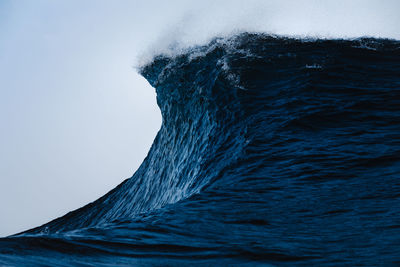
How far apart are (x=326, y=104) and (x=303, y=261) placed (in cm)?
518

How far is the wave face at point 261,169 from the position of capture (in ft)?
11.9

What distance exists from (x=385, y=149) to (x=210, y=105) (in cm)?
441

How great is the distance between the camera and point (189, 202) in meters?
5.66

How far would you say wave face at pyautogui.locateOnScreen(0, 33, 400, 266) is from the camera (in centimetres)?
364

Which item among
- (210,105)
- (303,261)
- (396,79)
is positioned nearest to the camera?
(303,261)

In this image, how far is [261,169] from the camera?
21.7 ft

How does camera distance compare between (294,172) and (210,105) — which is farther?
(210,105)

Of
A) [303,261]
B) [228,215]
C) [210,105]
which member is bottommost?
[303,261]

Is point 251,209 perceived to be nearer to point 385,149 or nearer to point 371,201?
point 371,201

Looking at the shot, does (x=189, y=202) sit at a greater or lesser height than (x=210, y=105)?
lesser

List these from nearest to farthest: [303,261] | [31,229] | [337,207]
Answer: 1. [303,261]
2. [337,207]
3. [31,229]

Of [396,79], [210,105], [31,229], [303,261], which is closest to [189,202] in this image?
[303,261]

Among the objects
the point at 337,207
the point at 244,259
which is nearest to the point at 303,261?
the point at 244,259

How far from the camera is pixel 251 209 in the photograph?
5031 mm
